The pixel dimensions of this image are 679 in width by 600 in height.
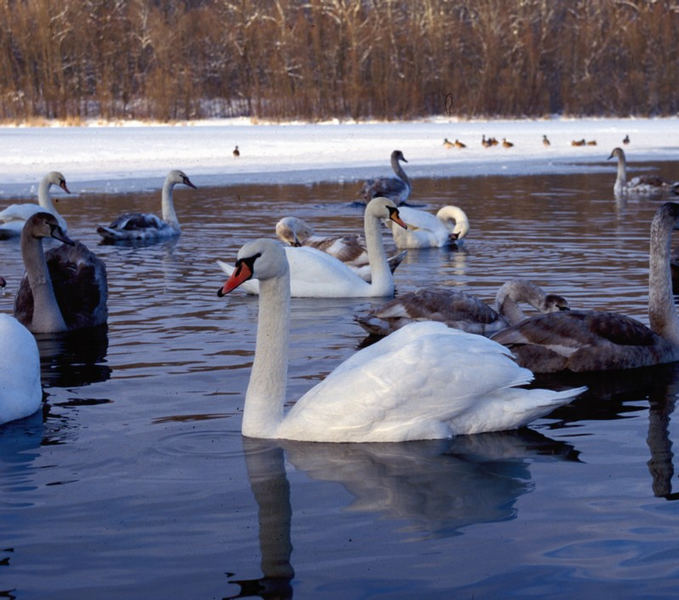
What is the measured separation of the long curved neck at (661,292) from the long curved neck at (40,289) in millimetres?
3642

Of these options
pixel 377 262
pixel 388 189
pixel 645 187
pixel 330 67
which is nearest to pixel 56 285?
pixel 377 262

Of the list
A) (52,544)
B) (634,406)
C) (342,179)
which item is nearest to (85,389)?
(52,544)

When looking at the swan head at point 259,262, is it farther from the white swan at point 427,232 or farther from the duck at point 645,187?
the duck at point 645,187

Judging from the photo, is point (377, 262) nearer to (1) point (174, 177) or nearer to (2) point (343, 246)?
(2) point (343, 246)

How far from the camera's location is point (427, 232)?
41.0ft

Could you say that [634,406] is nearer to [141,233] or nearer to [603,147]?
[141,233]

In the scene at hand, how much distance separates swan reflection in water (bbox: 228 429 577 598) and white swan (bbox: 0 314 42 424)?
1058mm

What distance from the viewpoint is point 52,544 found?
12.7 feet

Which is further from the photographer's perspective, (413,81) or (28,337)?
(413,81)

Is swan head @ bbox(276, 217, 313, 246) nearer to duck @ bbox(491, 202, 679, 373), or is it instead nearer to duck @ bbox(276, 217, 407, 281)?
duck @ bbox(276, 217, 407, 281)

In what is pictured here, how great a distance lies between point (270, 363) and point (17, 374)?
49.2 inches

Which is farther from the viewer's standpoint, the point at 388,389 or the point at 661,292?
the point at 661,292

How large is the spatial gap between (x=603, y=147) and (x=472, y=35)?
1889 cm

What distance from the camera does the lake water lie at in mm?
3535
